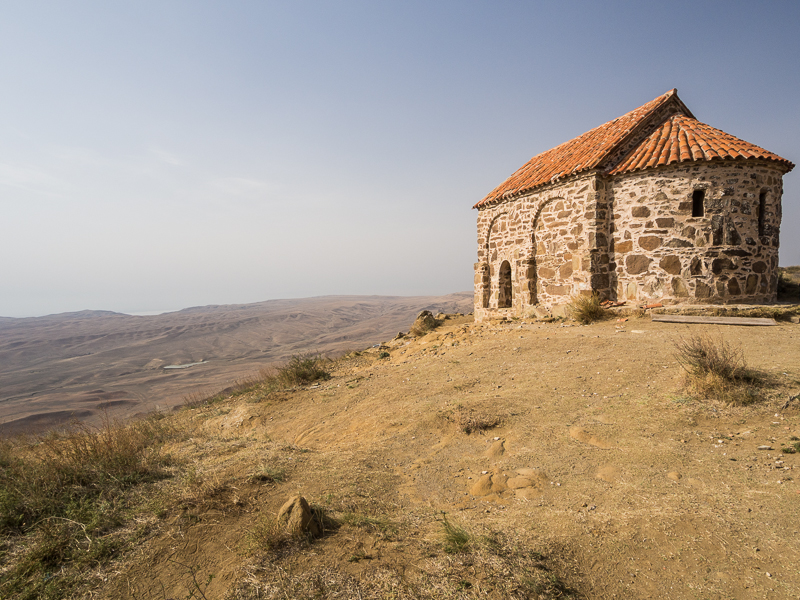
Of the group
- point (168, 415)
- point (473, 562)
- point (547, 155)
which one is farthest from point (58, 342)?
point (473, 562)

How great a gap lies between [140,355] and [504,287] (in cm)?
3534

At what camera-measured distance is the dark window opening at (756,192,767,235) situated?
10461 mm

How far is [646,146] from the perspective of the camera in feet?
37.7

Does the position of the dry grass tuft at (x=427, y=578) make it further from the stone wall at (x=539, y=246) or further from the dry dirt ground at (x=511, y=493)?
the stone wall at (x=539, y=246)

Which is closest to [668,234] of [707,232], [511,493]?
[707,232]

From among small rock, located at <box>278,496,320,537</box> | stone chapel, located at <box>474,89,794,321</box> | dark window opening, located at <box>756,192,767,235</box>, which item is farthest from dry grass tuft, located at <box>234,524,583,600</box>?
dark window opening, located at <box>756,192,767,235</box>

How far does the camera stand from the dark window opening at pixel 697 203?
403 inches

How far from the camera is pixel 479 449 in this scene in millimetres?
4668

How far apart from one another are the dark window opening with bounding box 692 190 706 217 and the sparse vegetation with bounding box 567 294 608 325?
3419 millimetres

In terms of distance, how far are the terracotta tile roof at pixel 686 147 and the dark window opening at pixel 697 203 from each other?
0.92 metres

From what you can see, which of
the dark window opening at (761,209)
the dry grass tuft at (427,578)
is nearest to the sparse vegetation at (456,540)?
the dry grass tuft at (427,578)

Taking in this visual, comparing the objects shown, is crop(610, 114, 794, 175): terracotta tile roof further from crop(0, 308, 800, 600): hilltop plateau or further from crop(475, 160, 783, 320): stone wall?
crop(0, 308, 800, 600): hilltop plateau

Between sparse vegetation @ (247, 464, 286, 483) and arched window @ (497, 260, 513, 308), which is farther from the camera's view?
arched window @ (497, 260, 513, 308)

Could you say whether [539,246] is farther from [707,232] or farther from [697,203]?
[707,232]
